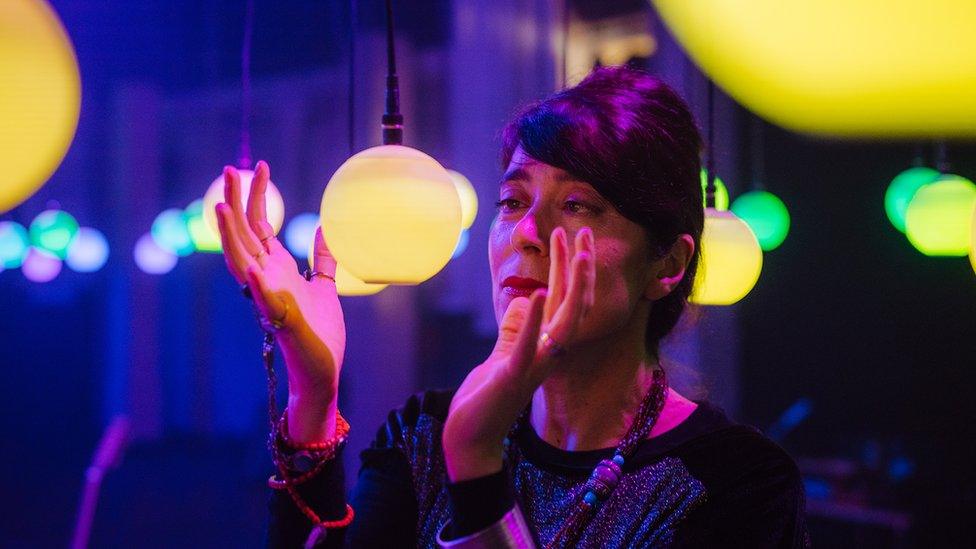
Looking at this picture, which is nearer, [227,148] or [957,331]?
[957,331]

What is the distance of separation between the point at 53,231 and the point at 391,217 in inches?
247

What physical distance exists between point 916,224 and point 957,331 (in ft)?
11.7

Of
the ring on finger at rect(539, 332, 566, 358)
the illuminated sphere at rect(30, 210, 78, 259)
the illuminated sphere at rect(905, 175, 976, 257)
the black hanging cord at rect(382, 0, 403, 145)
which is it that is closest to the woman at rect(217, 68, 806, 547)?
the ring on finger at rect(539, 332, 566, 358)

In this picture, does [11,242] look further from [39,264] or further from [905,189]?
[905,189]

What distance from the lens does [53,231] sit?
6.52 metres

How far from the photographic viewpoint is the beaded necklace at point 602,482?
4.31 feet

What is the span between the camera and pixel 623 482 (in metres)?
1.35

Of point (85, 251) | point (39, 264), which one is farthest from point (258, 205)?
point (39, 264)

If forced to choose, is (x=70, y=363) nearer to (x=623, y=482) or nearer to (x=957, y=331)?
(x=957, y=331)

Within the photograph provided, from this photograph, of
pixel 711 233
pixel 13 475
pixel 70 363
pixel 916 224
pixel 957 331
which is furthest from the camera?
pixel 70 363

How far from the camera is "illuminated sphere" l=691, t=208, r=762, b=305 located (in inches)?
61.8

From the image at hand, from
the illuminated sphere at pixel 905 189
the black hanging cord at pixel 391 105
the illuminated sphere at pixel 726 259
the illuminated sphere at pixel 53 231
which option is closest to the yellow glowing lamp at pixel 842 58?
the black hanging cord at pixel 391 105

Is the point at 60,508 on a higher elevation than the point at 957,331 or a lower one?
lower

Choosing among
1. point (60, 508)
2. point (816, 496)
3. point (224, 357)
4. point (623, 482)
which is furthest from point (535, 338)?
point (224, 357)
